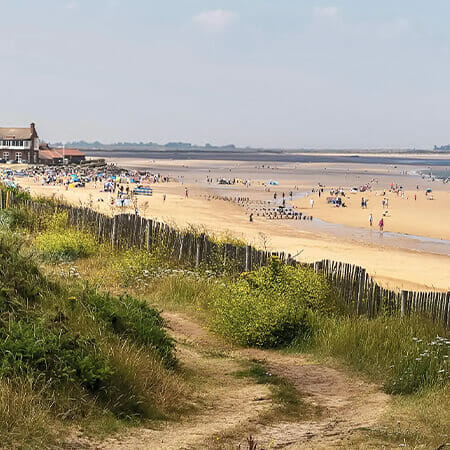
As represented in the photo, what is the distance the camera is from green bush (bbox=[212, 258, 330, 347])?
11.4 m

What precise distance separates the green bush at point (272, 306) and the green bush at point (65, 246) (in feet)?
20.3

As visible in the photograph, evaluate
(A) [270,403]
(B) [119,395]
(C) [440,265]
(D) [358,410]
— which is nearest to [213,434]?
(B) [119,395]

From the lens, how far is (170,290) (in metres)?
14.4

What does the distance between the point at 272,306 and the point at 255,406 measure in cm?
347

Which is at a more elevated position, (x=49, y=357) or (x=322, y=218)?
(x=49, y=357)

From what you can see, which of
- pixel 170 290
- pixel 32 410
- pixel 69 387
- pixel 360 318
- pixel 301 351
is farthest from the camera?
pixel 170 290

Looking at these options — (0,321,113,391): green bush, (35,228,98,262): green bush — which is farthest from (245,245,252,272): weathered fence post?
(0,321,113,391): green bush

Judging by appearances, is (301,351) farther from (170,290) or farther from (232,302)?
(170,290)

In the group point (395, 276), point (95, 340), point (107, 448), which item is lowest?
point (395, 276)

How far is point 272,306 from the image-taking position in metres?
11.5

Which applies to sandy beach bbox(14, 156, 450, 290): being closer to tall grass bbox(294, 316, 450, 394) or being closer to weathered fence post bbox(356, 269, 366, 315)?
weathered fence post bbox(356, 269, 366, 315)

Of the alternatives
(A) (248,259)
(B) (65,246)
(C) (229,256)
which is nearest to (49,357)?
(A) (248,259)

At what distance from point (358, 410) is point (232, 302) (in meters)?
3.93

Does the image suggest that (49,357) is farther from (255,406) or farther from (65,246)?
(65,246)
